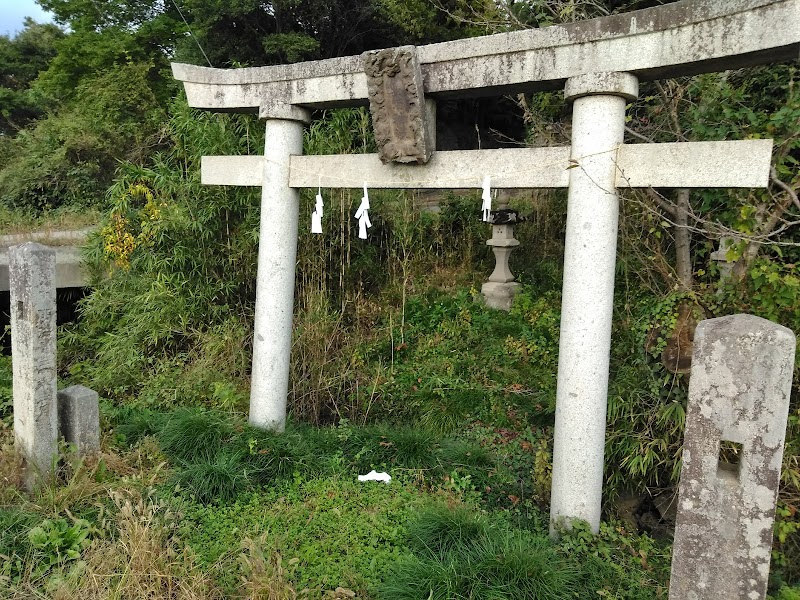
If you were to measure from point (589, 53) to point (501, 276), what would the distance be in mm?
3923

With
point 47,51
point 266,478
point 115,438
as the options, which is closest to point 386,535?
point 266,478

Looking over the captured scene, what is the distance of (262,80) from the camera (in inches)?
168

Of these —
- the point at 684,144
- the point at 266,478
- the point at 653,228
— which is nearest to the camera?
the point at 684,144

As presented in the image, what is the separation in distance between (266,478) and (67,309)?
5.08 metres

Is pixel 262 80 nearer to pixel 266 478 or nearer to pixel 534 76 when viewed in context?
pixel 534 76

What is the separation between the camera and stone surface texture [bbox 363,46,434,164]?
3521 millimetres

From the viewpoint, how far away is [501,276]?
6.93 m

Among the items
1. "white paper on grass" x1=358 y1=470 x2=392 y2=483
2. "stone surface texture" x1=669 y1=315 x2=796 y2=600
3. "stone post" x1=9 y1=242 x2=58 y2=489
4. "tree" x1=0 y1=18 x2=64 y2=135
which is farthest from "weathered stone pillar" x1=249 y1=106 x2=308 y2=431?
"tree" x1=0 y1=18 x2=64 y2=135

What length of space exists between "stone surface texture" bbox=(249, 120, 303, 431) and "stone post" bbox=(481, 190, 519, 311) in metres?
3.05

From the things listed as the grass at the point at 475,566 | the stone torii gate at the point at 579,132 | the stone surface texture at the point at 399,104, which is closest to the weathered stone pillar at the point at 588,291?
the stone torii gate at the point at 579,132

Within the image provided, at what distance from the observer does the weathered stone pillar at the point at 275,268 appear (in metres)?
4.29

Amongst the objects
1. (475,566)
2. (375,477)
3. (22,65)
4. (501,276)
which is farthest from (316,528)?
(22,65)

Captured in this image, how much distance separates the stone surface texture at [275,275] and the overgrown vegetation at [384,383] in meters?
0.32

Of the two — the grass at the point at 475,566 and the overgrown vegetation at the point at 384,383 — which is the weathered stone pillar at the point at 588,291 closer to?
the overgrown vegetation at the point at 384,383
